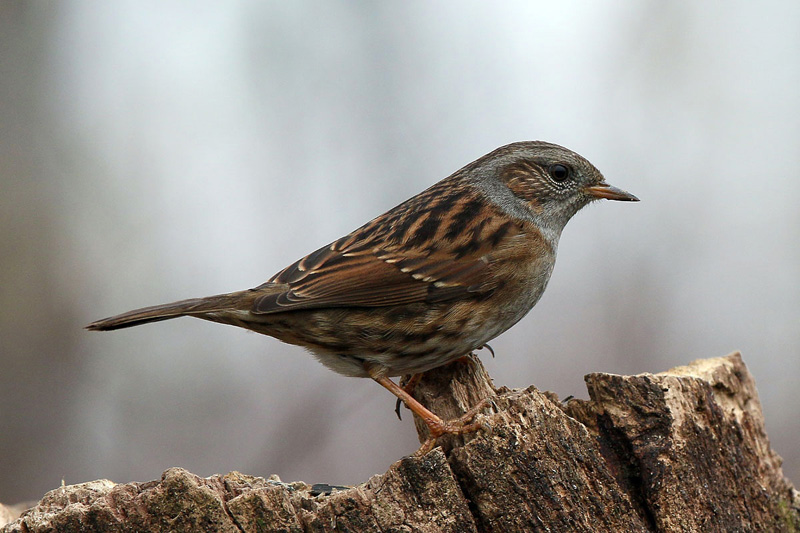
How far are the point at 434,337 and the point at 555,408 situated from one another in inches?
43.9

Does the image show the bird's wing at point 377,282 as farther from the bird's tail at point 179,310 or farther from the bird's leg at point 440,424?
the bird's leg at point 440,424

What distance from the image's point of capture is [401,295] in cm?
416

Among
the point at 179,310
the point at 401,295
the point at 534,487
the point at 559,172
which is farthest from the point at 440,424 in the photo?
the point at 559,172

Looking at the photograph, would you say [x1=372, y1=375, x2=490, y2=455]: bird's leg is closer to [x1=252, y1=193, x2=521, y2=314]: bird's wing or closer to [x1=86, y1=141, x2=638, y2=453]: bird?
[x1=86, y1=141, x2=638, y2=453]: bird

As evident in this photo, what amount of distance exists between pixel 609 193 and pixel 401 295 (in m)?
1.48

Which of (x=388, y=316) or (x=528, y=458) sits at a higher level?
(x=388, y=316)

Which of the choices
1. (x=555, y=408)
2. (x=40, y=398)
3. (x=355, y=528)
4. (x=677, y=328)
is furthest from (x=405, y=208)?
(x=40, y=398)

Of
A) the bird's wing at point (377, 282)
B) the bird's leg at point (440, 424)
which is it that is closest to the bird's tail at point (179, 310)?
the bird's wing at point (377, 282)

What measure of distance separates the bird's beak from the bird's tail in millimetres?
2044

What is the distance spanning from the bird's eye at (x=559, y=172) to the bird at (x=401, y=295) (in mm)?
372

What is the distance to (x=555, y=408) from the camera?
3.04m

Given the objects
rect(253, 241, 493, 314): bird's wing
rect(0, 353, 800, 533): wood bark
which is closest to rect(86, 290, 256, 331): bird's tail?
rect(253, 241, 493, 314): bird's wing

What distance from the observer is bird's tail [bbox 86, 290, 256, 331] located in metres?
3.84

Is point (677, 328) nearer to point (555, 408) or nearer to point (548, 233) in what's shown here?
point (548, 233)
